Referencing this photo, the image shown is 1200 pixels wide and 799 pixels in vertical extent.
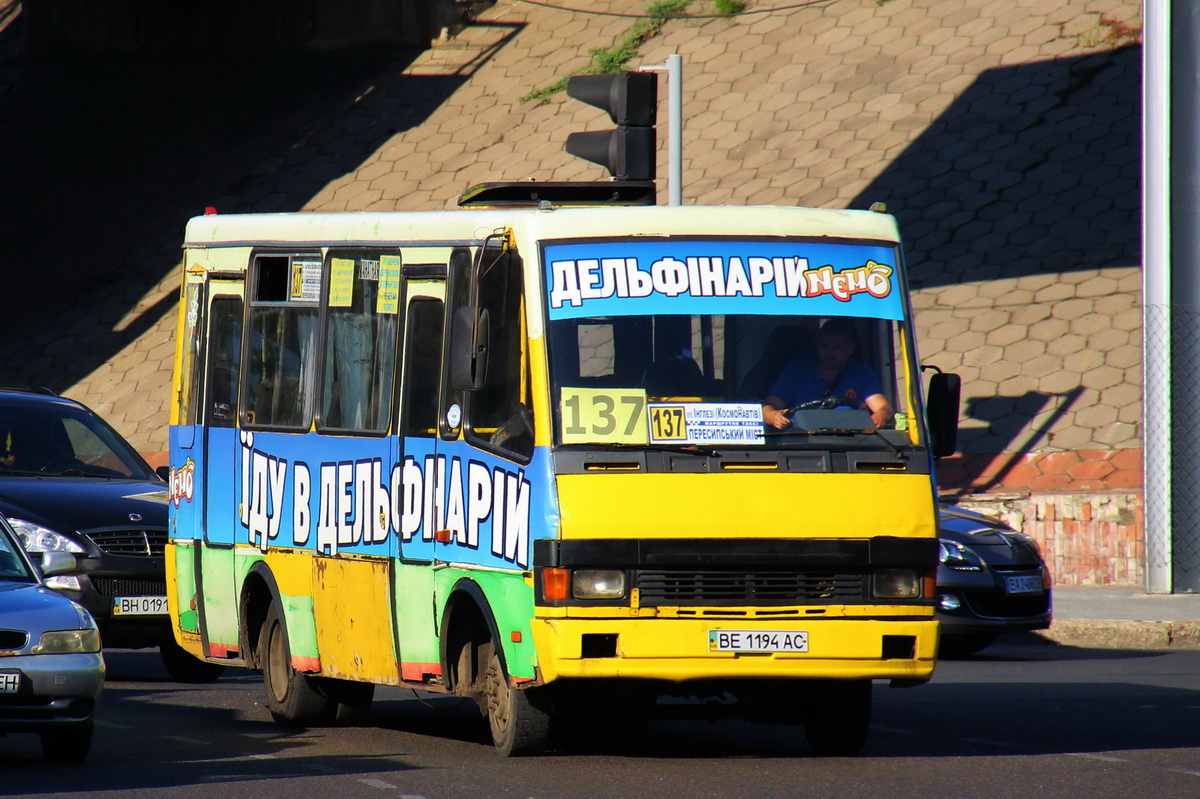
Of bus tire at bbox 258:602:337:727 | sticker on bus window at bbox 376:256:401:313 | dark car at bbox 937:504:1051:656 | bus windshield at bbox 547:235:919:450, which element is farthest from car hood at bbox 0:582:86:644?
dark car at bbox 937:504:1051:656

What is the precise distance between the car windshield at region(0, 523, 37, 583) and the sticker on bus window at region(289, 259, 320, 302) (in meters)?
2.12

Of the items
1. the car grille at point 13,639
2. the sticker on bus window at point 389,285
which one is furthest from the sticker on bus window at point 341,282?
the car grille at point 13,639

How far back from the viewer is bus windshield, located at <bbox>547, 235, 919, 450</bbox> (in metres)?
9.12

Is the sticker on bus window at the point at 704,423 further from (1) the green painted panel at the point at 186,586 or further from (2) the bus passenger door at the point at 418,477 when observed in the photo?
(1) the green painted panel at the point at 186,586

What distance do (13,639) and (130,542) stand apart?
4.26 metres

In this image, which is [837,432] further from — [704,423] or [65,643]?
[65,643]

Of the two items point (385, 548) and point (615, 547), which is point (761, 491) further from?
point (385, 548)

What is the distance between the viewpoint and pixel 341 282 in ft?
36.0

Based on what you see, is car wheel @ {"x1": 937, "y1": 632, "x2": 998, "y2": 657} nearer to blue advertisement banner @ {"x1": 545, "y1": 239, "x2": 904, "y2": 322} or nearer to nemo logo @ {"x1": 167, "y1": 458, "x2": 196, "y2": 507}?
nemo logo @ {"x1": 167, "y1": 458, "x2": 196, "y2": 507}

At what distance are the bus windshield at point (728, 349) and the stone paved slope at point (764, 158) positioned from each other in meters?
12.4

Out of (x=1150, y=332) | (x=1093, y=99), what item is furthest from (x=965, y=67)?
(x=1150, y=332)

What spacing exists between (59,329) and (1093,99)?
17387 mm

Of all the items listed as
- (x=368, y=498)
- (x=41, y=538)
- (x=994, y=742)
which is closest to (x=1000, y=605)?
(x=994, y=742)

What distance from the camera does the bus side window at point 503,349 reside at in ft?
30.8
